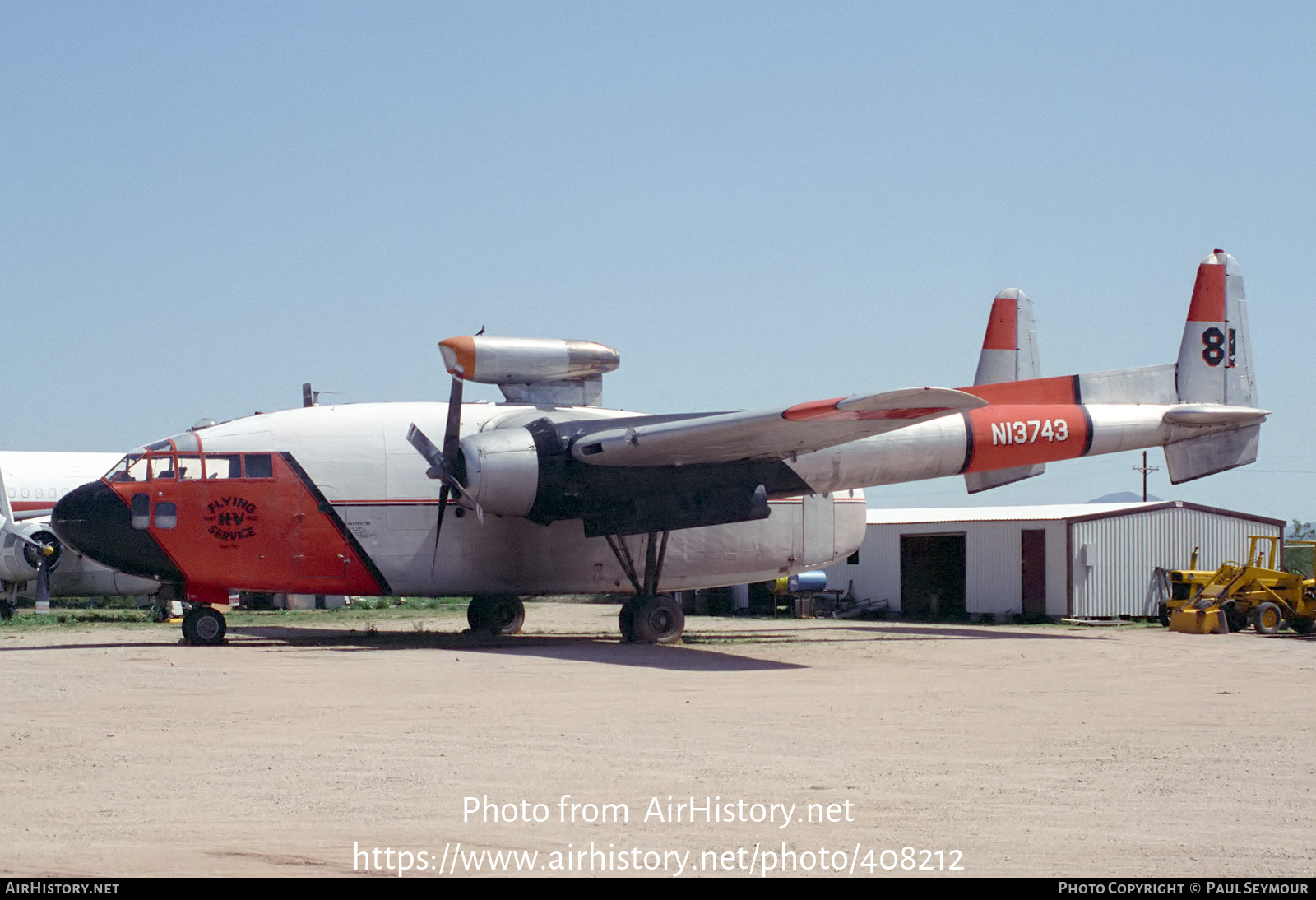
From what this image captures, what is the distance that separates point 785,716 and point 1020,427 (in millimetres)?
12727

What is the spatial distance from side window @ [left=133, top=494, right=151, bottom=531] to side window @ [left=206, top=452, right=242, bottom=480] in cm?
93

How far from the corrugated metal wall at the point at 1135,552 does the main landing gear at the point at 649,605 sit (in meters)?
14.5

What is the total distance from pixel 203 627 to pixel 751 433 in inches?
352

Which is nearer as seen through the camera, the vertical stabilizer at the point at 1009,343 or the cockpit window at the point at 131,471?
the cockpit window at the point at 131,471

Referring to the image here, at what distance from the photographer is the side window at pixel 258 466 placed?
65.9ft

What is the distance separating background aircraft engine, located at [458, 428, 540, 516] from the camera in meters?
19.1

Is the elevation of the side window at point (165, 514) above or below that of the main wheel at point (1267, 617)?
above

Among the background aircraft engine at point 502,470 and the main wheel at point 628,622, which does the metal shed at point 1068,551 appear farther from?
the background aircraft engine at point 502,470

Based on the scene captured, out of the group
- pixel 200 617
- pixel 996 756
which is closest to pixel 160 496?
pixel 200 617

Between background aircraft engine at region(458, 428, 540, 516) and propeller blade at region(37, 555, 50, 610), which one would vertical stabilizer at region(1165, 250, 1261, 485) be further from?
propeller blade at region(37, 555, 50, 610)

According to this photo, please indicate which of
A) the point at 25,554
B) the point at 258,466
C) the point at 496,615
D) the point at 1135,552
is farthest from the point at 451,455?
Answer: the point at 1135,552

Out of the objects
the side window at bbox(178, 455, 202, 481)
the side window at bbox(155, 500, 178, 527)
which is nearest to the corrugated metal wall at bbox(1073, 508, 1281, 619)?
the side window at bbox(178, 455, 202, 481)

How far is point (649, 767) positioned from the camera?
9.12 metres

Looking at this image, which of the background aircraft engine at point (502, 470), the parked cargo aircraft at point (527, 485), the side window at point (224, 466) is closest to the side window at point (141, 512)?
the parked cargo aircraft at point (527, 485)
